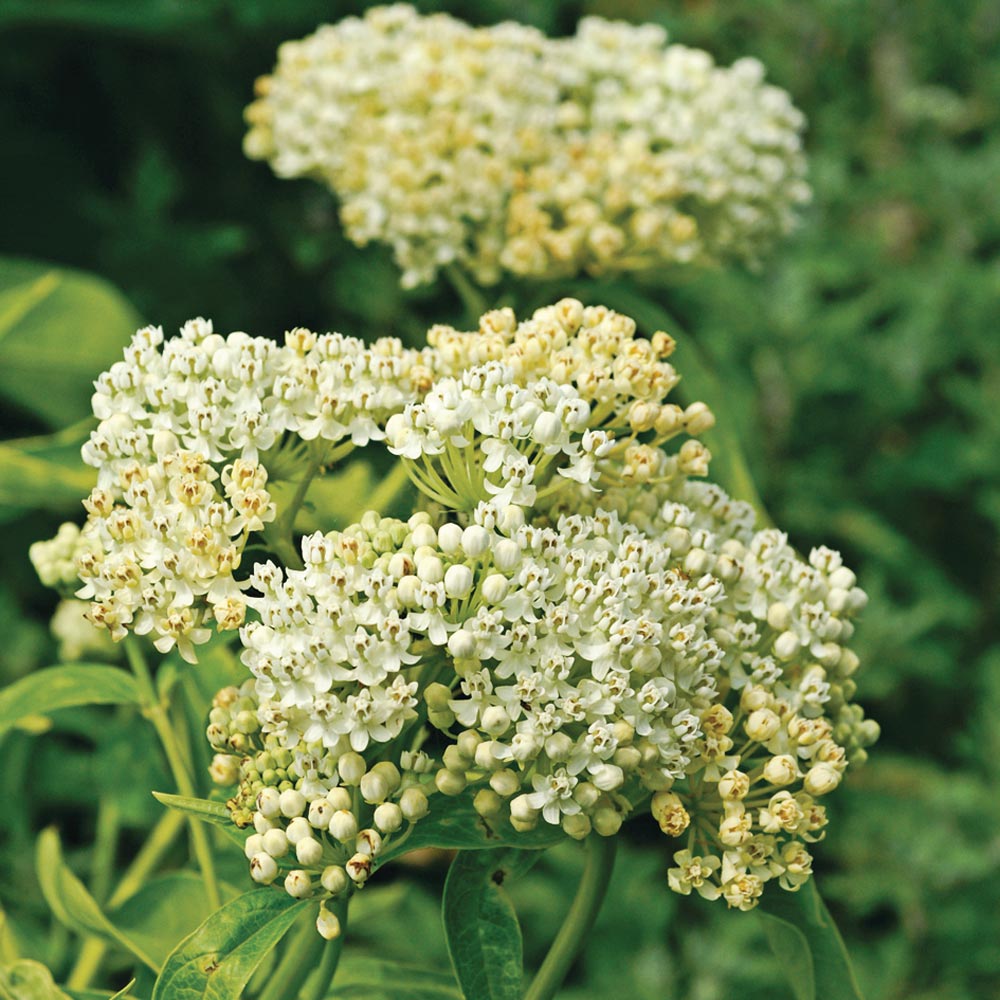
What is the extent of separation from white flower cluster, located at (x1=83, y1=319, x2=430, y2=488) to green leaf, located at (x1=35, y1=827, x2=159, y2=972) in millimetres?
524

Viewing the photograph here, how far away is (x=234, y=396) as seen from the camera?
1.22 meters

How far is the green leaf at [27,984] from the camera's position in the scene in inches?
47.5

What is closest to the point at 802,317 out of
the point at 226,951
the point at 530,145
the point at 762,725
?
the point at 530,145

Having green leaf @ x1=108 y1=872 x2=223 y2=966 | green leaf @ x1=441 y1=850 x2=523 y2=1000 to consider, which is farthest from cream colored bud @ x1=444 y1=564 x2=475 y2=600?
green leaf @ x1=108 y1=872 x2=223 y2=966

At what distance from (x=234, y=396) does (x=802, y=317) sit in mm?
2251

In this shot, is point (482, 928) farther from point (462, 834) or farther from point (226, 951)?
point (226, 951)

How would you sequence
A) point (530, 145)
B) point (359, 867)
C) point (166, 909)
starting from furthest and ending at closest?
point (530, 145)
point (166, 909)
point (359, 867)

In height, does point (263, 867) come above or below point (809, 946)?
above

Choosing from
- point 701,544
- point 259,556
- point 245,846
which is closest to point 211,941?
point 245,846

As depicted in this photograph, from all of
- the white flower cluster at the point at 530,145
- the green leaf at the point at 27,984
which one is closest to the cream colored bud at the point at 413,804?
the green leaf at the point at 27,984

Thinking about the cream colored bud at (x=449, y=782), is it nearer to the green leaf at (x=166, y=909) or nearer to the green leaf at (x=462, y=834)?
the green leaf at (x=462, y=834)

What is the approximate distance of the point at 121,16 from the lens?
2732mm

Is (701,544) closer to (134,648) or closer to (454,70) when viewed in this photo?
(134,648)

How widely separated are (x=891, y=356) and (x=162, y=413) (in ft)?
7.93
